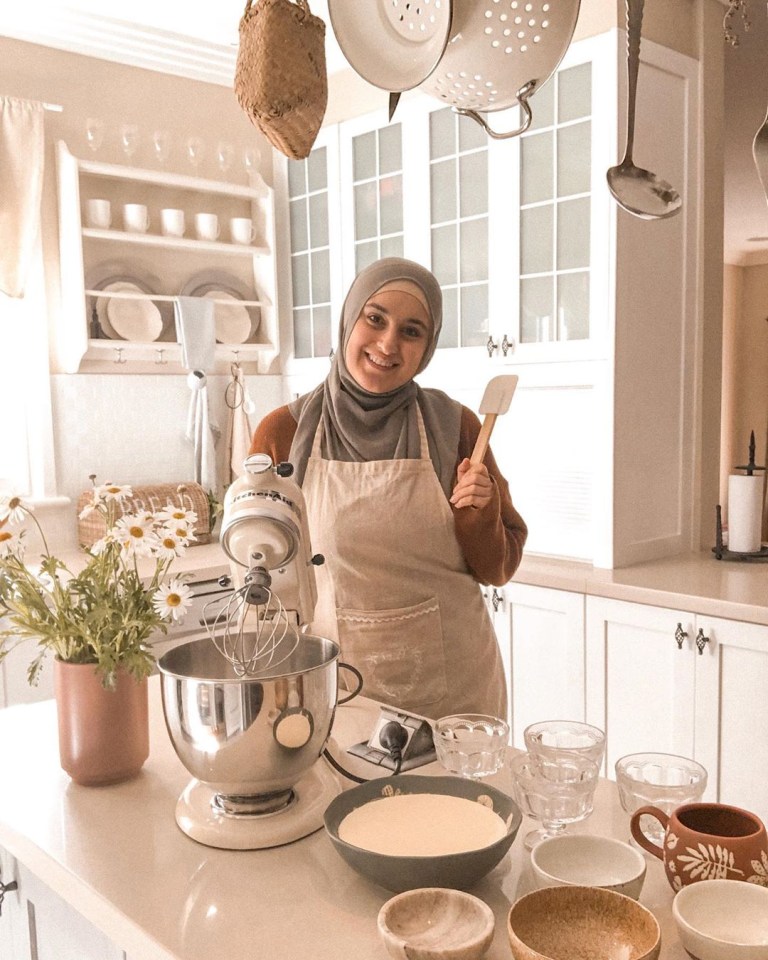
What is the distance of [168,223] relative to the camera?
3.47 meters

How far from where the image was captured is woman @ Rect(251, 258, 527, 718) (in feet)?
5.70

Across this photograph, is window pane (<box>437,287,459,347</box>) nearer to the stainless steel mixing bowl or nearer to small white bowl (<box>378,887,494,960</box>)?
the stainless steel mixing bowl

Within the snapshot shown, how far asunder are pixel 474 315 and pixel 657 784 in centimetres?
228

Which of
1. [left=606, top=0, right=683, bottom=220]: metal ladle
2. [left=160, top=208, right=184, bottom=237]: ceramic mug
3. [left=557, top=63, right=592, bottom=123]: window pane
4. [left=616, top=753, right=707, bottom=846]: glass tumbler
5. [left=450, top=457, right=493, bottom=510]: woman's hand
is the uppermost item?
[left=557, top=63, right=592, bottom=123]: window pane

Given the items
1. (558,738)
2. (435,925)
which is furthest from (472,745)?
(435,925)

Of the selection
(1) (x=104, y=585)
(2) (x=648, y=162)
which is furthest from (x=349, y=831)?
(2) (x=648, y=162)

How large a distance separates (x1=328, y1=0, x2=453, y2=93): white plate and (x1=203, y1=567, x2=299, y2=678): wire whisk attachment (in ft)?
1.96

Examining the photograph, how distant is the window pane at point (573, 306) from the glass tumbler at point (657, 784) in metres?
1.93

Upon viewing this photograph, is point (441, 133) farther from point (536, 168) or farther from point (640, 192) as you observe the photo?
point (640, 192)

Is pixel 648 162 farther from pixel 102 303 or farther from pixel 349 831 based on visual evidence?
pixel 349 831

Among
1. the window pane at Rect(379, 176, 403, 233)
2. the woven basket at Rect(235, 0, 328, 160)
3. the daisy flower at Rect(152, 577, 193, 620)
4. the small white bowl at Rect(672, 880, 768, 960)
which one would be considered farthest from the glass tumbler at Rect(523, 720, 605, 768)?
the window pane at Rect(379, 176, 403, 233)

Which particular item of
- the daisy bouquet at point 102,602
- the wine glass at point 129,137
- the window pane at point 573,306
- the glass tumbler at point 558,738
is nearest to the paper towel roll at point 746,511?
the window pane at point 573,306

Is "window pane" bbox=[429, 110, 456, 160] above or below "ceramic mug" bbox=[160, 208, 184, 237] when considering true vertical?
above

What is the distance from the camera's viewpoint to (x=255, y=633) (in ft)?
4.17
